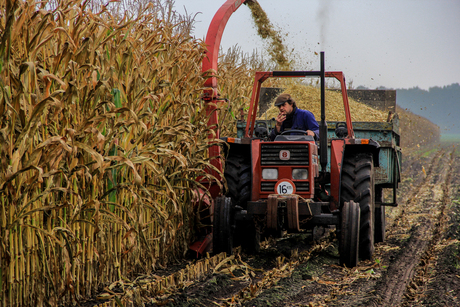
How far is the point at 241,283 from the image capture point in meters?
4.30

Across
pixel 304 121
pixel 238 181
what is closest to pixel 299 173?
pixel 238 181

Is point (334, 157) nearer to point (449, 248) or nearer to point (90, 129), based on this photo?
point (449, 248)

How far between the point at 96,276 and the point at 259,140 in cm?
232

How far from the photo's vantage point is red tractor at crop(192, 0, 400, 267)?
4656 millimetres

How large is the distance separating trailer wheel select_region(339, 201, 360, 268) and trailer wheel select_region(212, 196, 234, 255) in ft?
3.83

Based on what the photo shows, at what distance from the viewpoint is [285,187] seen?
4723 mm

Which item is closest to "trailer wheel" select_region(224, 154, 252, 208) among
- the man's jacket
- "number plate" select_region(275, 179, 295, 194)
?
"number plate" select_region(275, 179, 295, 194)

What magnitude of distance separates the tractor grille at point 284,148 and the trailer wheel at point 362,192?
2.10 feet

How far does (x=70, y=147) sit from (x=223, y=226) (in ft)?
7.77

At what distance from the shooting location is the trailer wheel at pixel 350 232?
467 centimetres

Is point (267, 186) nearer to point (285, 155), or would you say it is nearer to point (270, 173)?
point (270, 173)

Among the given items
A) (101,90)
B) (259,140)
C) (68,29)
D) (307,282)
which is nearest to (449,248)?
(307,282)

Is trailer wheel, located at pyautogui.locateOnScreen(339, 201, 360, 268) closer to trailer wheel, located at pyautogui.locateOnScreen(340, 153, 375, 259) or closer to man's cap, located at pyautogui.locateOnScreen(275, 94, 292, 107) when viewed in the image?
trailer wheel, located at pyautogui.locateOnScreen(340, 153, 375, 259)

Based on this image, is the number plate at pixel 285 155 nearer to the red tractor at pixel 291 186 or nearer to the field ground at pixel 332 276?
the red tractor at pixel 291 186
